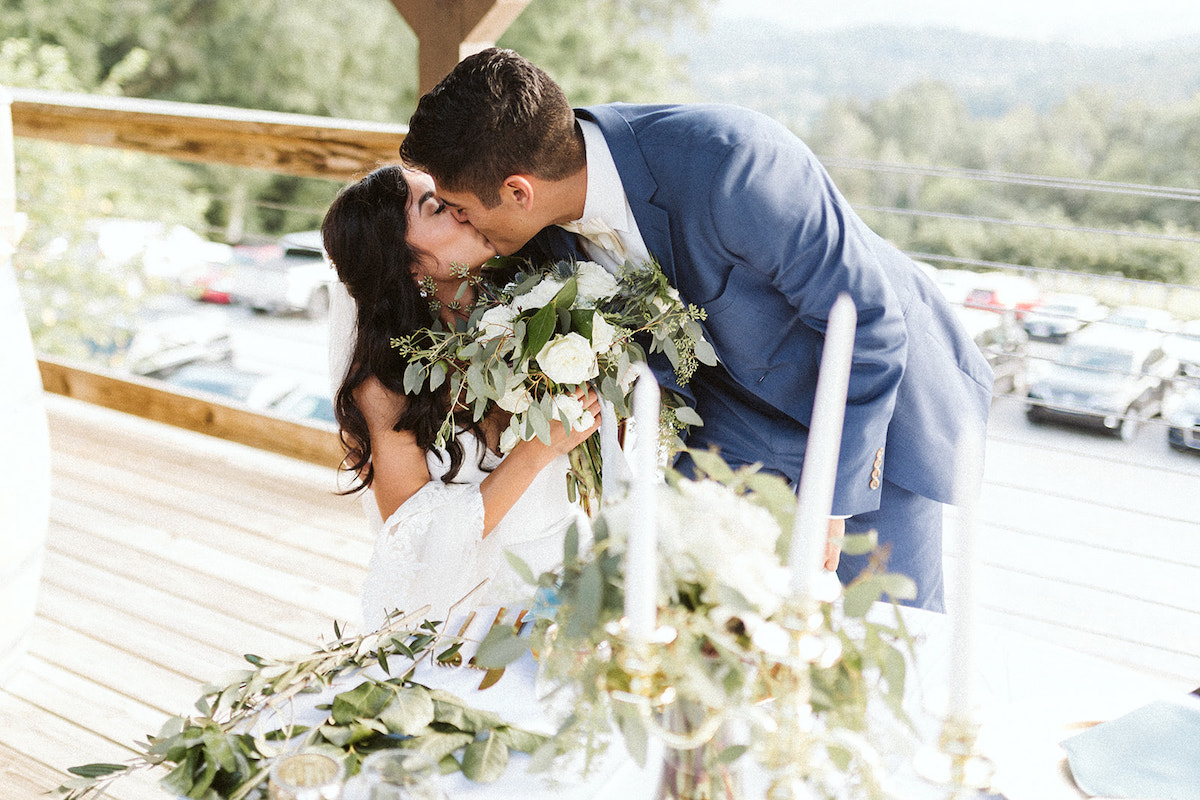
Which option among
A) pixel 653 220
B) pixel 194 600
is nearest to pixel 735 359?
pixel 653 220

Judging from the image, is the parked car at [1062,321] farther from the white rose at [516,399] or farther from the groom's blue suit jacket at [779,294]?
the white rose at [516,399]

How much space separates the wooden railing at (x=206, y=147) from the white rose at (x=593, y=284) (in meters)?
1.30

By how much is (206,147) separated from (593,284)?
1.97 m

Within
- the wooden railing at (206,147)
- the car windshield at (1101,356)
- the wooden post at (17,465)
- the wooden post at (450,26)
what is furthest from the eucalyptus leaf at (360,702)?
the car windshield at (1101,356)

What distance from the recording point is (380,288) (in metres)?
1.66

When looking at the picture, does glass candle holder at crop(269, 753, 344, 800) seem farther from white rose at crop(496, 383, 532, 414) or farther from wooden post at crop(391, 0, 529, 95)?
wooden post at crop(391, 0, 529, 95)

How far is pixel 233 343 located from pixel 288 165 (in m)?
11.6

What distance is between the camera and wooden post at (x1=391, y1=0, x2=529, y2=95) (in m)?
2.37

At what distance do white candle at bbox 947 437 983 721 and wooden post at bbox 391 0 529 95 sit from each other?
6.56ft

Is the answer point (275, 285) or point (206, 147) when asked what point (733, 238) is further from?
point (275, 285)

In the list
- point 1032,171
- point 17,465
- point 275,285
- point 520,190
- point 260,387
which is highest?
point 520,190

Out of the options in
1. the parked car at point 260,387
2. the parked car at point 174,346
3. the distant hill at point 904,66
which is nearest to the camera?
the parked car at point 260,387

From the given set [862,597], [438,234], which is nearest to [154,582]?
[438,234]

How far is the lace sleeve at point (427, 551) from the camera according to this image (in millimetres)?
1646
